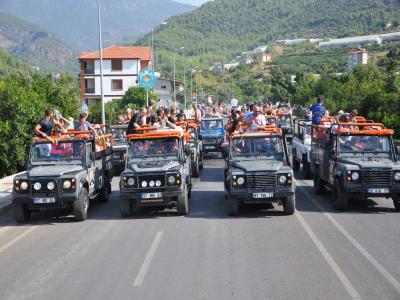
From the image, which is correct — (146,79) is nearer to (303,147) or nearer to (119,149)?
(119,149)

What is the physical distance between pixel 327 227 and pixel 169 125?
27.2 feet

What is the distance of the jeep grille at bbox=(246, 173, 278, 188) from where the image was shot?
1396cm

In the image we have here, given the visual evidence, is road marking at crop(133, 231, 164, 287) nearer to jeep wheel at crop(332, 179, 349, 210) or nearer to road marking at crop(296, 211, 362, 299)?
road marking at crop(296, 211, 362, 299)

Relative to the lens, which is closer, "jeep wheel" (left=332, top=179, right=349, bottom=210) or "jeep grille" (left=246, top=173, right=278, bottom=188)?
"jeep grille" (left=246, top=173, right=278, bottom=188)

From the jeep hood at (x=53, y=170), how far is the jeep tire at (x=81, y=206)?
54cm

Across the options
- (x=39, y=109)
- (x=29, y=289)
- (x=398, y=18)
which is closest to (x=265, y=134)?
(x=29, y=289)

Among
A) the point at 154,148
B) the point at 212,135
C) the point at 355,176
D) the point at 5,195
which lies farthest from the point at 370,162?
the point at 212,135

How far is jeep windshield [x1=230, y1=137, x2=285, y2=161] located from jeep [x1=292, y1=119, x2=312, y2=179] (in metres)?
5.64

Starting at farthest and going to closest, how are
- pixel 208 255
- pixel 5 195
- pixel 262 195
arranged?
pixel 5 195 → pixel 262 195 → pixel 208 255

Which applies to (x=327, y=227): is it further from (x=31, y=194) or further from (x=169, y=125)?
(x=169, y=125)

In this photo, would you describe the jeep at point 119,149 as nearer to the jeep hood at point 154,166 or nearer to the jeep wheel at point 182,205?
the jeep hood at point 154,166

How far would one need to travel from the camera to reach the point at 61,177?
1411 cm

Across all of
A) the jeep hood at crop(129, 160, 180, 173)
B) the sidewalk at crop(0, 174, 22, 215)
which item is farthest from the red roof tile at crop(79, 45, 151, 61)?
the jeep hood at crop(129, 160, 180, 173)

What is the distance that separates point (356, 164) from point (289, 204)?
6.09 ft
